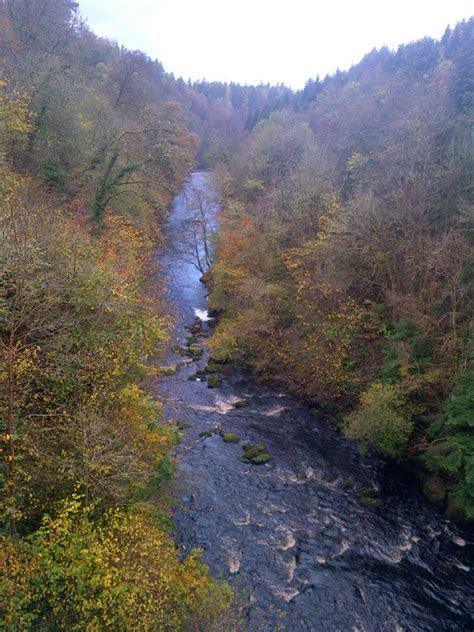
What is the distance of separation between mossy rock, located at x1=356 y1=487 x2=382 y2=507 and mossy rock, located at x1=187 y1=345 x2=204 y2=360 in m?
13.3

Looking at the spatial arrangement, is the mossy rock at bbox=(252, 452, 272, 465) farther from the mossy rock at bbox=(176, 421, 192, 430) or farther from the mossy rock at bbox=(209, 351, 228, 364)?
the mossy rock at bbox=(209, 351, 228, 364)

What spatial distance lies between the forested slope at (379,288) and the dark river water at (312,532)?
1574mm

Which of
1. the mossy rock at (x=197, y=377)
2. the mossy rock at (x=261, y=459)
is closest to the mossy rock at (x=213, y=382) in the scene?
the mossy rock at (x=197, y=377)

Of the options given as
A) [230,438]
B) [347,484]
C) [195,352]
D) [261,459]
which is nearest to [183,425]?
[230,438]

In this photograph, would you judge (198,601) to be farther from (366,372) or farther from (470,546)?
(366,372)

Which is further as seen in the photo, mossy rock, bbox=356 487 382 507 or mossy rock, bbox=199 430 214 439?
mossy rock, bbox=199 430 214 439

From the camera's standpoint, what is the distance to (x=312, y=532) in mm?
15516

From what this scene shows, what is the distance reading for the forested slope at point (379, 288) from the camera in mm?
18766

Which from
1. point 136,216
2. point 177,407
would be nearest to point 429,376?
point 177,407

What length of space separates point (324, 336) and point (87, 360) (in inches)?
599

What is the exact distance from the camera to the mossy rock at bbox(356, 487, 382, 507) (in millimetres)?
17356

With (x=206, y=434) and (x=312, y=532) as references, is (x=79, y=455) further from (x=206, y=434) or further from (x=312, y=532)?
(x=206, y=434)

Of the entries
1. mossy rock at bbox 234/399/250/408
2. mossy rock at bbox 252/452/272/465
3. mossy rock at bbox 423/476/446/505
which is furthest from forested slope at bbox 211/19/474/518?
mossy rock at bbox 252/452/272/465

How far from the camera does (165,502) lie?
12.9m
